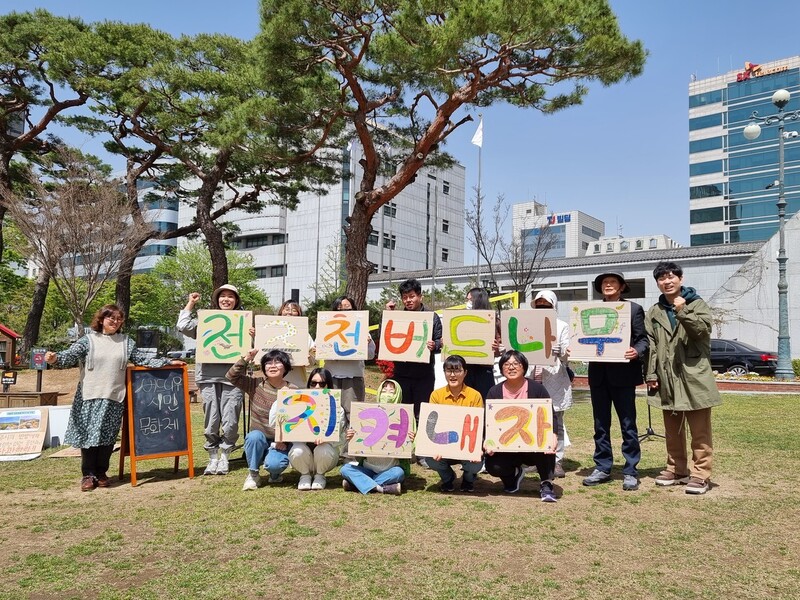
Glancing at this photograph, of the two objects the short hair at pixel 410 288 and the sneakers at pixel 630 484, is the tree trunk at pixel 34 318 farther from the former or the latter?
the sneakers at pixel 630 484

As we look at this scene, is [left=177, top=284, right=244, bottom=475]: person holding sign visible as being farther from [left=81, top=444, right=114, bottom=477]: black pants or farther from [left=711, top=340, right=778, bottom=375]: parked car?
[left=711, top=340, right=778, bottom=375]: parked car

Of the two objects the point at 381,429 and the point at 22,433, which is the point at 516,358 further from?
the point at 22,433

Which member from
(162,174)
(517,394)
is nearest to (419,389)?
(517,394)

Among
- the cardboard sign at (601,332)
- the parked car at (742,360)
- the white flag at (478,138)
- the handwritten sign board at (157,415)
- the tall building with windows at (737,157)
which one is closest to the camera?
the cardboard sign at (601,332)

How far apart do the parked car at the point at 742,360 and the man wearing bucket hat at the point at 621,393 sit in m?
18.1

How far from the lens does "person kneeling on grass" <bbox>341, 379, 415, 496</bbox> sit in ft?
17.7

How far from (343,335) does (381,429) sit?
1190mm

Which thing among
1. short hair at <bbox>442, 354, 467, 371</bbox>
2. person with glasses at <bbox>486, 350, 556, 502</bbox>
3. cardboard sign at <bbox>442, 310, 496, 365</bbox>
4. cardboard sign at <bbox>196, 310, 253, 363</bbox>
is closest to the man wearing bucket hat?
person with glasses at <bbox>486, 350, 556, 502</bbox>

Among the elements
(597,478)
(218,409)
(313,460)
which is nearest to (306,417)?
(313,460)

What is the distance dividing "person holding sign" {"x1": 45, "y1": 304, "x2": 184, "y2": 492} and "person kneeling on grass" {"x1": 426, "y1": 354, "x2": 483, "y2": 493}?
300 centimetres

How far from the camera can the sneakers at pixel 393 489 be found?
5.38 metres

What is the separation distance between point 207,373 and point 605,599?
14.1ft

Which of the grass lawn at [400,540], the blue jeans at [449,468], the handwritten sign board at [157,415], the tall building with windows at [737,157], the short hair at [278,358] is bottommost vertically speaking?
the grass lawn at [400,540]

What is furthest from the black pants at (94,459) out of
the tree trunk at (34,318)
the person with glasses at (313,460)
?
the tree trunk at (34,318)
